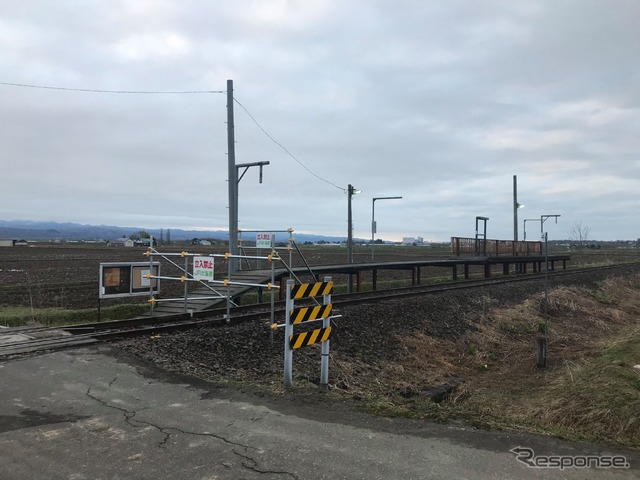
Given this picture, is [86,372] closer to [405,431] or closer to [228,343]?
[228,343]

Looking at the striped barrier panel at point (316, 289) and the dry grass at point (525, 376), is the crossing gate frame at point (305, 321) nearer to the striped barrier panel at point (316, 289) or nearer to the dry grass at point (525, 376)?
the striped barrier panel at point (316, 289)

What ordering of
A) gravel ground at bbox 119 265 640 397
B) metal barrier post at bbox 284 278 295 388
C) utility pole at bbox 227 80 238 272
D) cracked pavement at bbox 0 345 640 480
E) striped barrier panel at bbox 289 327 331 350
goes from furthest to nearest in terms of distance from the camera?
utility pole at bbox 227 80 238 272 < gravel ground at bbox 119 265 640 397 < striped barrier panel at bbox 289 327 331 350 < metal barrier post at bbox 284 278 295 388 < cracked pavement at bbox 0 345 640 480

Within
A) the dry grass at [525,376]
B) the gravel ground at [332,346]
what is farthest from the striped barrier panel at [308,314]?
the dry grass at [525,376]

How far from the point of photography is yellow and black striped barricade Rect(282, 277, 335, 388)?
645cm

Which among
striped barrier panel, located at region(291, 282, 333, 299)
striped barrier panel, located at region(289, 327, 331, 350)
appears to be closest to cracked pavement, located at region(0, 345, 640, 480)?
striped barrier panel, located at region(289, 327, 331, 350)

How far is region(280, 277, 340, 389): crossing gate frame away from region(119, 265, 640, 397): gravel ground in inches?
12.2

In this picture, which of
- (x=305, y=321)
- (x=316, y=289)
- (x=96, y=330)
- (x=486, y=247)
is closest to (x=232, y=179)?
(x=96, y=330)

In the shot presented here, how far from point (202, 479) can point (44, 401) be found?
288 centimetres

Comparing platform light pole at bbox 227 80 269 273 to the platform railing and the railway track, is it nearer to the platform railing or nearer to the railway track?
the railway track

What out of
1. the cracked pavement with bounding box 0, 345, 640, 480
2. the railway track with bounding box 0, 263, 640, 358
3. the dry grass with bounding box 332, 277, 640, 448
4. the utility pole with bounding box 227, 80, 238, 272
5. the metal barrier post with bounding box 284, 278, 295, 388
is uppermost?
the utility pole with bounding box 227, 80, 238, 272

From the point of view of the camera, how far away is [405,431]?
4637mm

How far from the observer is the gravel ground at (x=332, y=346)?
7.41 m

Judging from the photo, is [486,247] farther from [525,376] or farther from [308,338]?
[308,338]

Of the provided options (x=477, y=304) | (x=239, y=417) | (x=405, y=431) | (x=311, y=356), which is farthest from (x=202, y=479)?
(x=477, y=304)
